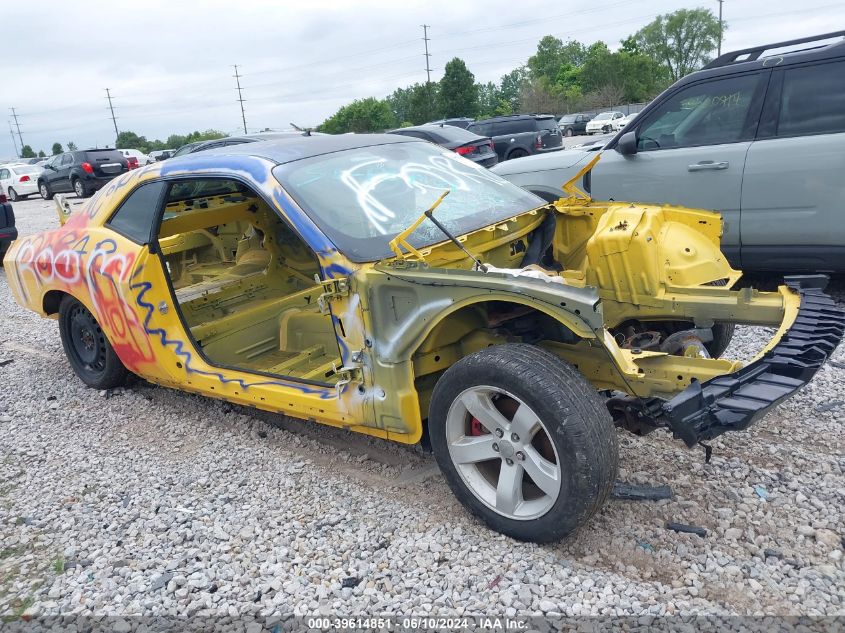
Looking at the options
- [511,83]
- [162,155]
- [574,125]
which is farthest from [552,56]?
→ [162,155]

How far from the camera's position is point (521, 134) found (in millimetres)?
18859

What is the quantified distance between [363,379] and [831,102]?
431 cm

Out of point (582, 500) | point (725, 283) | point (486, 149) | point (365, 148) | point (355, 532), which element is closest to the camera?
point (582, 500)

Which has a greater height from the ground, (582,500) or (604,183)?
(604,183)

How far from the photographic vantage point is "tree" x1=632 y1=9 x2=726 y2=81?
274 feet

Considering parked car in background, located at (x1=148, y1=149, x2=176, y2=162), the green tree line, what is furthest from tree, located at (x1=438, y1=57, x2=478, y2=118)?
parked car in background, located at (x1=148, y1=149, x2=176, y2=162)

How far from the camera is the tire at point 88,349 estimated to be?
4812 mm

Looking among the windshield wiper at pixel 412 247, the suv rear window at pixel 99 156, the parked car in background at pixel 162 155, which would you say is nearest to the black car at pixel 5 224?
the windshield wiper at pixel 412 247

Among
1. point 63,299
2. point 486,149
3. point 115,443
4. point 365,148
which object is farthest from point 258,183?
point 486,149

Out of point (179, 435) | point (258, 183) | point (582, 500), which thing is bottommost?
point (179, 435)

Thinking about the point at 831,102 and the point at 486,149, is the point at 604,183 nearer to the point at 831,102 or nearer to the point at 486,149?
the point at 831,102

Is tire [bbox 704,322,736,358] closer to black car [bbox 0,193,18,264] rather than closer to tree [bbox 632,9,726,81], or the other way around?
black car [bbox 0,193,18,264]

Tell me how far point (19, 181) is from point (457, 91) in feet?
129

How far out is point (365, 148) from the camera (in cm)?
397
